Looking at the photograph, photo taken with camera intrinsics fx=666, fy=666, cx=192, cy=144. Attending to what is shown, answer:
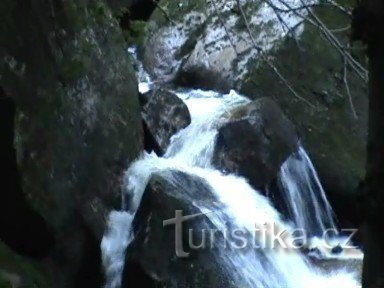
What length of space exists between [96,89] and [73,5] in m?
0.77

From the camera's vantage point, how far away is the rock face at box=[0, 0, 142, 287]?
4.70m

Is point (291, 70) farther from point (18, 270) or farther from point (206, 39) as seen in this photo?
point (18, 270)

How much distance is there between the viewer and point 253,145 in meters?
7.23

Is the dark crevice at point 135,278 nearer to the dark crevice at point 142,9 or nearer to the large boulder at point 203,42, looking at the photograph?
the large boulder at point 203,42

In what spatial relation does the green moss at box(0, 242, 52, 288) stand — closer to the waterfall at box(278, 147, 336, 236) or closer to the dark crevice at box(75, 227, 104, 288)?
the dark crevice at box(75, 227, 104, 288)

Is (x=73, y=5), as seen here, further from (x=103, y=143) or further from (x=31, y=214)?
(x=31, y=214)

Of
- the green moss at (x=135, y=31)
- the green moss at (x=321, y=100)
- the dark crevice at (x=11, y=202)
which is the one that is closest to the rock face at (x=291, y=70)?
the green moss at (x=321, y=100)

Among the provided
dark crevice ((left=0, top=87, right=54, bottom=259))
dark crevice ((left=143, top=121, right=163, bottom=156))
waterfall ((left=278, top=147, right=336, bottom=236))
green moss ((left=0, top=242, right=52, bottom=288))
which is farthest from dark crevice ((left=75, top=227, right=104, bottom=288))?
waterfall ((left=278, top=147, right=336, bottom=236))

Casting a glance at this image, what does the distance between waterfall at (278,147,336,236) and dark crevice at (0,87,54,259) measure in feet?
11.3

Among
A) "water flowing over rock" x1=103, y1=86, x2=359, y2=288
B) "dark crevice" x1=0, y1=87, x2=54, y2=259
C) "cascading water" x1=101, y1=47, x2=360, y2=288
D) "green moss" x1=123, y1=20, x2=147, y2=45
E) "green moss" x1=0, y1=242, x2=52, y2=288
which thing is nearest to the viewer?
"green moss" x1=0, y1=242, x2=52, y2=288

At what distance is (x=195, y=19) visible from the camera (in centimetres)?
1006

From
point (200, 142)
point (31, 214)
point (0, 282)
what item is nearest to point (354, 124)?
point (200, 142)

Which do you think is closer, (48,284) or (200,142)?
(48,284)

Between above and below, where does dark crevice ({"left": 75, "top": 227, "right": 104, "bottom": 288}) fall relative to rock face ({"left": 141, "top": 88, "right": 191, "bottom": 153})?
below
